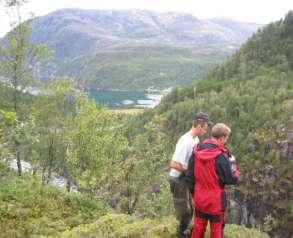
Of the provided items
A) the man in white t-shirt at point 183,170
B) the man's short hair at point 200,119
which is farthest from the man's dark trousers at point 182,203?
the man's short hair at point 200,119

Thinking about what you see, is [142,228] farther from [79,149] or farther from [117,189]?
[117,189]

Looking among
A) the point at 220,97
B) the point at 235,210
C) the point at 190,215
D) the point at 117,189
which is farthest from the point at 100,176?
the point at 220,97

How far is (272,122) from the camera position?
142875mm

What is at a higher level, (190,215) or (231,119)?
(190,215)

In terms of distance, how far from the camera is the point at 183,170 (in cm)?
1257

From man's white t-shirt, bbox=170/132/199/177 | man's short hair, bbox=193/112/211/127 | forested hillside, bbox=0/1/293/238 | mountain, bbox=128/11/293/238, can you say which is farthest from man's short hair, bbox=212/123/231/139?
mountain, bbox=128/11/293/238

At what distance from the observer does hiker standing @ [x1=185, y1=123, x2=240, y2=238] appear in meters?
11.5

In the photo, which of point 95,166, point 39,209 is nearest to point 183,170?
point 39,209

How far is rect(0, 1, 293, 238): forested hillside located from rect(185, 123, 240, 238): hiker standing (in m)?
2.52

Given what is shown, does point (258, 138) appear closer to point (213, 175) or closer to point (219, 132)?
point (219, 132)

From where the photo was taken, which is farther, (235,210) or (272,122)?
(272,122)

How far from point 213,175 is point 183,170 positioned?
1.17 m

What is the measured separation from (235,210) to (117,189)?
77.5m

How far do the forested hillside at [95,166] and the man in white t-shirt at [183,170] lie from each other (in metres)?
0.89
